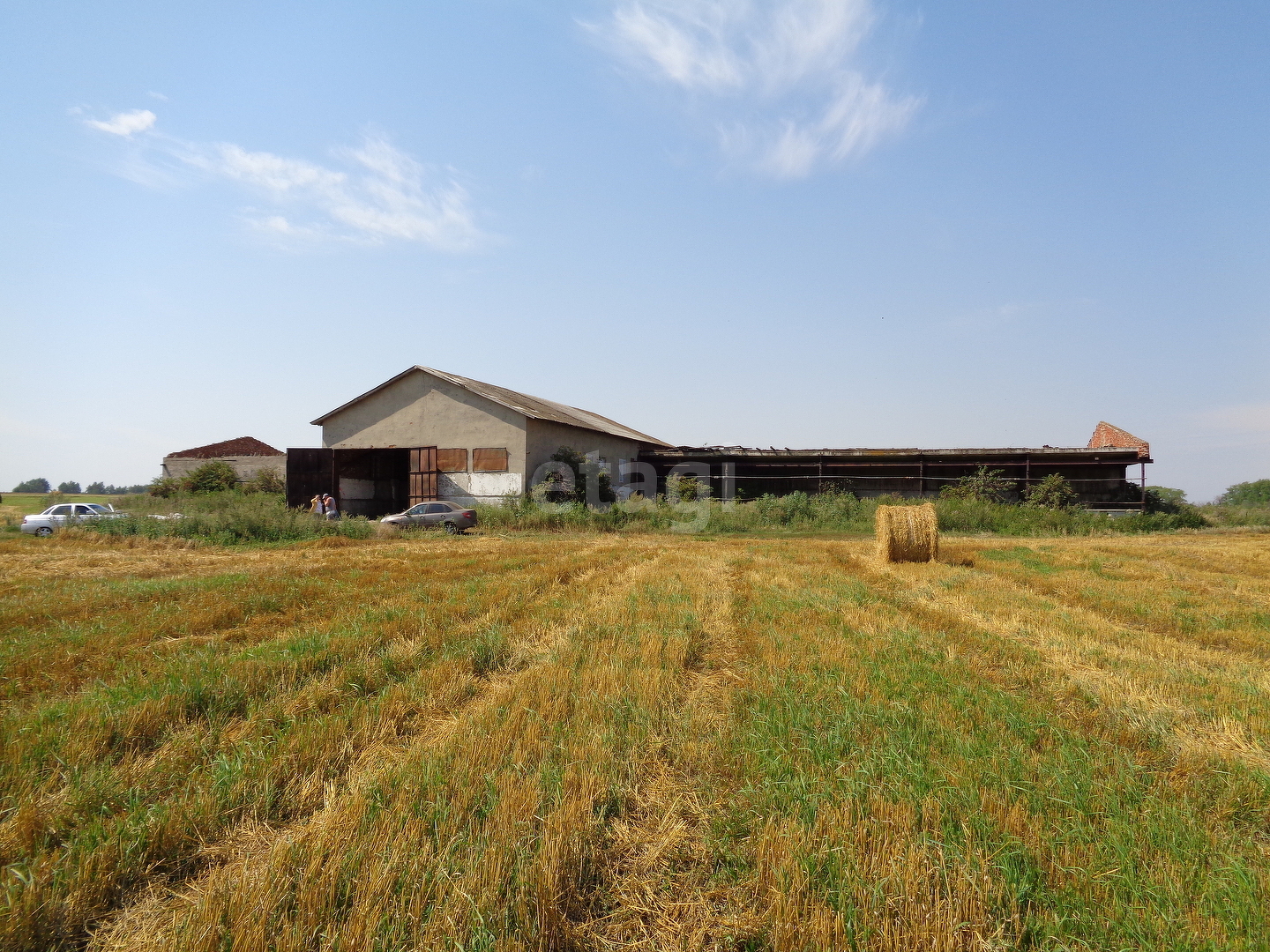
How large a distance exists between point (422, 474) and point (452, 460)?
60.7 inches

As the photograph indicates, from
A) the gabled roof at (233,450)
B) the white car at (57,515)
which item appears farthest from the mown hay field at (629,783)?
the gabled roof at (233,450)

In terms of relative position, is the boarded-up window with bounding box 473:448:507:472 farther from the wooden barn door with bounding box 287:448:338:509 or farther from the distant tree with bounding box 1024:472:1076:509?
the distant tree with bounding box 1024:472:1076:509

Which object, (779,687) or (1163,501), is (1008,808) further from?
(1163,501)

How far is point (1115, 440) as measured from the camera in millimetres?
34594

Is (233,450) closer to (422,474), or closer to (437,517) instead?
(422,474)

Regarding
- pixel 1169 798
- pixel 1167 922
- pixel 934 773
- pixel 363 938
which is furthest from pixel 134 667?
pixel 1169 798

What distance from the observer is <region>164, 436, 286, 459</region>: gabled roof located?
4934cm

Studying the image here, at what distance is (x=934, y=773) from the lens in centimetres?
370

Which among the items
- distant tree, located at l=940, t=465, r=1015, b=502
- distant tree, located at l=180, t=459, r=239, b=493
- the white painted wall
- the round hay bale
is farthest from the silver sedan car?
distant tree, located at l=940, t=465, r=1015, b=502

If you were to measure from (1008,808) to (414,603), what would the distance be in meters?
7.41

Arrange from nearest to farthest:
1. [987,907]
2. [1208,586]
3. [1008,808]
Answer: [987,907]
[1008,808]
[1208,586]

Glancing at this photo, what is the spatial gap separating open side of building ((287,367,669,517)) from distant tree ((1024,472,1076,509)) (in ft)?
68.3

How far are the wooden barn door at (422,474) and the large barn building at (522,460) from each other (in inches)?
1.6

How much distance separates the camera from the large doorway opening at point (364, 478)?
29891 millimetres
